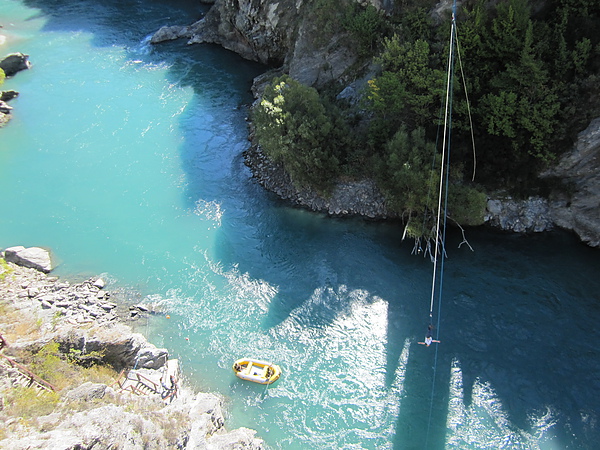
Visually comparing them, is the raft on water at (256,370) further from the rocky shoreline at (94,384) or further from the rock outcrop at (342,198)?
the rock outcrop at (342,198)

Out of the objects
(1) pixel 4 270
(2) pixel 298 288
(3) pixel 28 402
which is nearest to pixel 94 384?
(3) pixel 28 402

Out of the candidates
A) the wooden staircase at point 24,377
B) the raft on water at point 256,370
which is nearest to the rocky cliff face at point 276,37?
the raft on water at point 256,370

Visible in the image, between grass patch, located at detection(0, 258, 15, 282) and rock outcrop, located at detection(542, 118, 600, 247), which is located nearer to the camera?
rock outcrop, located at detection(542, 118, 600, 247)

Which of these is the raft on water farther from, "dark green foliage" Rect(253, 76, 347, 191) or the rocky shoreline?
"dark green foliage" Rect(253, 76, 347, 191)

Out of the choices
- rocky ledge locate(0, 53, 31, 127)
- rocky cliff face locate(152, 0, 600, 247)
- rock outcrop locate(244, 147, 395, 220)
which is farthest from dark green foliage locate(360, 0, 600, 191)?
rocky ledge locate(0, 53, 31, 127)

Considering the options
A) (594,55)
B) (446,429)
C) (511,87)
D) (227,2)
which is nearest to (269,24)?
(227,2)

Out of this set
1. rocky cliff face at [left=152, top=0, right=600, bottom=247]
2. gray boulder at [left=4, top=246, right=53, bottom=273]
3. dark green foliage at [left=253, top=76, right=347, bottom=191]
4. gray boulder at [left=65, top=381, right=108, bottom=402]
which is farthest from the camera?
dark green foliage at [left=253, top=76, right=347, bottom=191]

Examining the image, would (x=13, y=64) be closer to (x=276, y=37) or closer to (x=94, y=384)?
(x=276, y=37)
